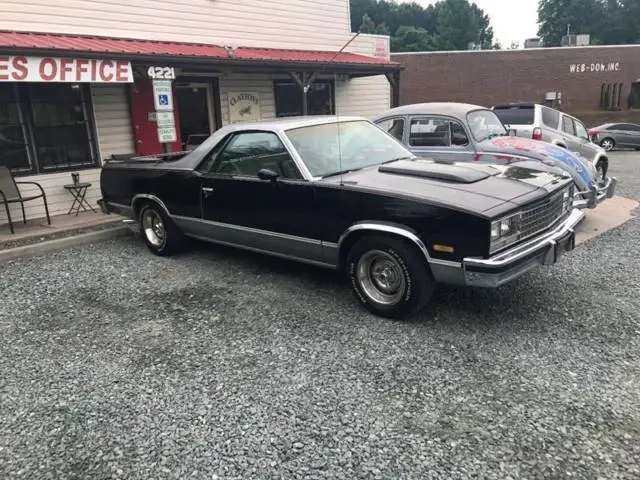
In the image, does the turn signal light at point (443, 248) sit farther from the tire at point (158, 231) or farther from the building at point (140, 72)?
the building at point (140, 72)

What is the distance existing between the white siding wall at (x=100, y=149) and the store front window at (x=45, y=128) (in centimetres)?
15

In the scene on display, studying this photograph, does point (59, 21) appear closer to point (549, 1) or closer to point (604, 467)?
point (604, 467)

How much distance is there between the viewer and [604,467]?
102 inches

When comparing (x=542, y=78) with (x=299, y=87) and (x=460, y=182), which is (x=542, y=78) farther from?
(x=460, y=182)

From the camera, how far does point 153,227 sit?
260 inches

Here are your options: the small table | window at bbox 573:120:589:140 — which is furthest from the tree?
the small table

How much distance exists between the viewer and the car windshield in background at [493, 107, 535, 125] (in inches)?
432

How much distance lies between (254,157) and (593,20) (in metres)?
75.4

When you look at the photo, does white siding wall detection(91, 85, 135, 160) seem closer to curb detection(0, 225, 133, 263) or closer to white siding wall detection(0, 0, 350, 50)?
white siding wall detection(0, 0, 350, 50)

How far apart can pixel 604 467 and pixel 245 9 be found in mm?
11441

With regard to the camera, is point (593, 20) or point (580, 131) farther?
point (593, 20)

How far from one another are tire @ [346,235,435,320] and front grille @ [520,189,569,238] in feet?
2.74

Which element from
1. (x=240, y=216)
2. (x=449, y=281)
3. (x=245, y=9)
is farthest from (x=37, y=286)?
(x=245, y=9)

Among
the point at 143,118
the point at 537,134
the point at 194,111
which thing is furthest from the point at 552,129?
the point at 143,118
